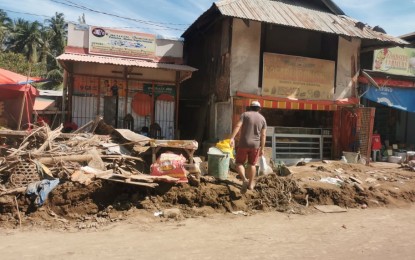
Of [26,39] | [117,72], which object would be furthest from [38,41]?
[117,72]

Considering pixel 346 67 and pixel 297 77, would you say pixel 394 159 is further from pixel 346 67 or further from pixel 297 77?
pixel 297 77

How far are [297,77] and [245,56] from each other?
2.06 metres

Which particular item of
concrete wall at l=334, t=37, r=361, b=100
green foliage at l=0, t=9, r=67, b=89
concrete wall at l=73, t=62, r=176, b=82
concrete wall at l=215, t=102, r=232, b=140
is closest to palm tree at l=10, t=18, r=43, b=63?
green foliage at l=0, t=9, r=67, b=89

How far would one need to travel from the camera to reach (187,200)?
6.86 metres

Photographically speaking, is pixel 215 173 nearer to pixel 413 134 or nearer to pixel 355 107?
pixel 355 107

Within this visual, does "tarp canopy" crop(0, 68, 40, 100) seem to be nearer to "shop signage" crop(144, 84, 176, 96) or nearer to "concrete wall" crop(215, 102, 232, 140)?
"shop signage" crop(144, 84, 176, 96)

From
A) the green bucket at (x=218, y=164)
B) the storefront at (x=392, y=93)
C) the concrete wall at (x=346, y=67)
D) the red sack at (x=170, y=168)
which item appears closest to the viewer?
the red sack at (x=170, y=168)

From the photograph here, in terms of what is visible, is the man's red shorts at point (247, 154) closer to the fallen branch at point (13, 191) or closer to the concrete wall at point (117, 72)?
the fallen branch at point (13, 191)

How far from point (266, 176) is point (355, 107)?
22.3 ft

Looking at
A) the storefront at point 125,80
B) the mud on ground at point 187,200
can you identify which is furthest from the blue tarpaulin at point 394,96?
the storefront at point 125,80

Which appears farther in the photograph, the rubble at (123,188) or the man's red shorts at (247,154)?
the man's red shorts at (247,154)

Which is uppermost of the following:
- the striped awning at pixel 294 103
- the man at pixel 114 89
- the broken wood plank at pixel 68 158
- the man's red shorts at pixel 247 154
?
the man at pixel 114 89

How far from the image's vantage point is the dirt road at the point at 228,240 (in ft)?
15.3

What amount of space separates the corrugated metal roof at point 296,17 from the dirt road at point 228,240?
6514 mm
